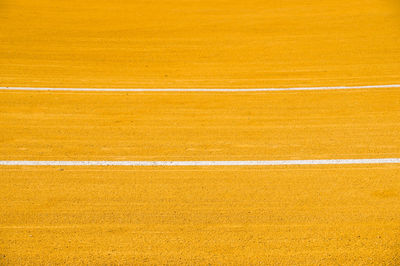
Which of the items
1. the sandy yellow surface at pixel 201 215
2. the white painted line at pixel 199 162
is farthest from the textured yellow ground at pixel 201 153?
the white painted line at pixel 199 162

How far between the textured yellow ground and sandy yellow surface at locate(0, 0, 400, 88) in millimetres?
88

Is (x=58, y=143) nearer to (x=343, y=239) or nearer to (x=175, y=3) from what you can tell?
(x=343, y=239)

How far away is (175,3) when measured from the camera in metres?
15.7

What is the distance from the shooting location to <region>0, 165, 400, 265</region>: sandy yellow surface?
316 centimetres

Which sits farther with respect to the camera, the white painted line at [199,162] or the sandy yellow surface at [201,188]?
the white painted line at [199,162]

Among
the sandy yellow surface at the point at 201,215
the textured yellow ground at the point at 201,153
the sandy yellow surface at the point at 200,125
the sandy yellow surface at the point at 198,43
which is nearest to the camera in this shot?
the sandy yellow surface at the point at 201,215

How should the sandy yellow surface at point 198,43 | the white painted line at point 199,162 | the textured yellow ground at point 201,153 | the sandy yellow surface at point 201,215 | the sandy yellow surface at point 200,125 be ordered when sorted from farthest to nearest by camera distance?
the sandy yellow surface at point 198,43, the sandy yellow surface at point 200,125, the white painted line at point 199,162, the textured yellow ground at point 201,153, the sandy yellow surface at point 201,215

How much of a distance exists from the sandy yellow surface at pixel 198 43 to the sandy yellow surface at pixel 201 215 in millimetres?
3689

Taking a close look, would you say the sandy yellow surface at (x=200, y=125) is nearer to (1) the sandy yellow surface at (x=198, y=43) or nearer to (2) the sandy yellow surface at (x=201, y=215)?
(2) the sandy yellow surface at (x=201, y=215)

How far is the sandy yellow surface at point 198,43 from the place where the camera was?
8234 millimetres

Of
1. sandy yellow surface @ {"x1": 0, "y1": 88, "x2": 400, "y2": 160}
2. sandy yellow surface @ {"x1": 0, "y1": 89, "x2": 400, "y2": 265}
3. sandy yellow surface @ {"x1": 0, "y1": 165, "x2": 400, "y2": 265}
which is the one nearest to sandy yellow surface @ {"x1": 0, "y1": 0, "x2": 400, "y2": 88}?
sandy yellow surface @ {"x1": 0, "y1": 88, "x2": 400, "y2": 160}

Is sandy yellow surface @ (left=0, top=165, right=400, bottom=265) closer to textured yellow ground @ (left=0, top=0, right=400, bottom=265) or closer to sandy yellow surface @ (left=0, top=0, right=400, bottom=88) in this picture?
textured yellow ground @ (left=0, top=0, right=400, bottom=265)

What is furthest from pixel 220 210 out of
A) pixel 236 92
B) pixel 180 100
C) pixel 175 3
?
pixel 175 3

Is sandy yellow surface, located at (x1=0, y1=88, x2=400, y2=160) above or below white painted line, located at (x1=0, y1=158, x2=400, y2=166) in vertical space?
above
